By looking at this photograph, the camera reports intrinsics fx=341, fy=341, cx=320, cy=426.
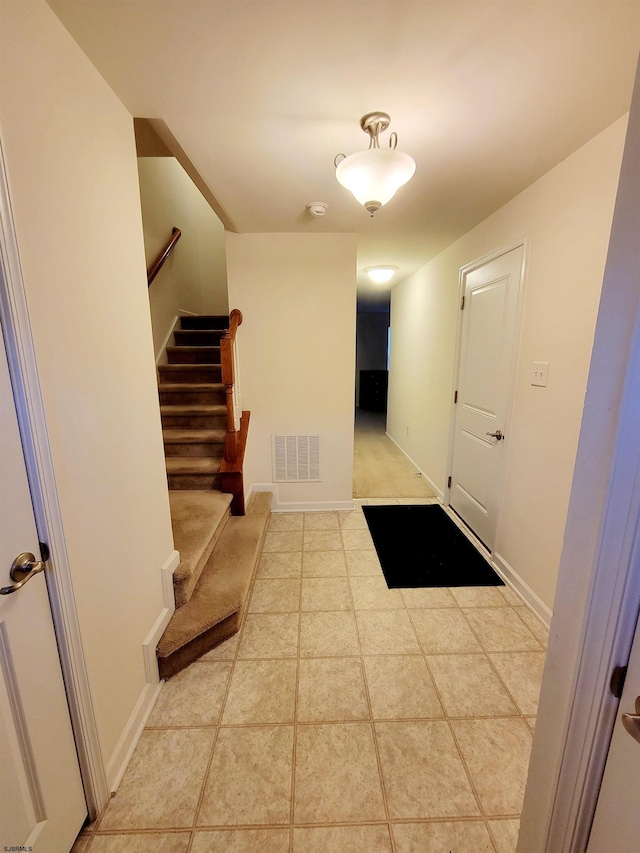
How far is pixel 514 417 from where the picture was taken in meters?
2.16

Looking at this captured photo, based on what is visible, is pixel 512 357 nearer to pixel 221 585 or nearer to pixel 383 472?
pixel 221 585

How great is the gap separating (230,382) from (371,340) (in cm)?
666

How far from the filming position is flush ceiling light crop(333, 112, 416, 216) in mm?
1292

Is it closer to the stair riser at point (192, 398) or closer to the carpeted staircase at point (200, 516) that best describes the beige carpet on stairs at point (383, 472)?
the carpeted staircase at point (200, 516)

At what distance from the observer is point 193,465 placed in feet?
8.37

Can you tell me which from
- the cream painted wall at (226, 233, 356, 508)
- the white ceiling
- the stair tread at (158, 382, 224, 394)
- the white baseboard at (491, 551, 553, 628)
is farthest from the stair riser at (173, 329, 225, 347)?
the white baseboard at (491, 551, 553, 628)

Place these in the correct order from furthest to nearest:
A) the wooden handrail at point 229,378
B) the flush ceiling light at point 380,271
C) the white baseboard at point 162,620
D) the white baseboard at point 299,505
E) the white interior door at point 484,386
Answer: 1. the flush ceiling light at point 380,271
2. the white baseboard at point 299,505
3. the wooden handrail at point 229,378
4. the white interior door at point 484,386
5. the white baseboard at point 162,620

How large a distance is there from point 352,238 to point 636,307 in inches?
102

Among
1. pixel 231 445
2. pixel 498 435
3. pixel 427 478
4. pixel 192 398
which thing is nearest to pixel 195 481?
pixel 231 445

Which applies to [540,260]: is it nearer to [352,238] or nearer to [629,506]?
[352,238]

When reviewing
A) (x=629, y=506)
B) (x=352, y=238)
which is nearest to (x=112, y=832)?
(x=629, y=506)

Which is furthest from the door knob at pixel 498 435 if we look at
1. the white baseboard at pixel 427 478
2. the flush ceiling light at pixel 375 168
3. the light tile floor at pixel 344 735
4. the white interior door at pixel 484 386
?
the flush ceiling light at pixel 375 168

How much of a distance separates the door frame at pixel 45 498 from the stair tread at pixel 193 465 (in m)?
1.58

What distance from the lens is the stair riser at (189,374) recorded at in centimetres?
334
